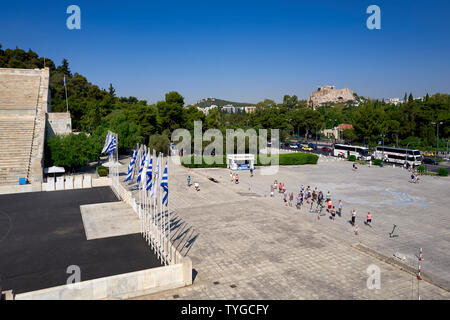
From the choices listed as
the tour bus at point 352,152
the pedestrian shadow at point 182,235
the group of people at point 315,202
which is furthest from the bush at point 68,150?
the tour bus at point 352,152

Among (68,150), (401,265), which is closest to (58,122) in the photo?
(68,150)

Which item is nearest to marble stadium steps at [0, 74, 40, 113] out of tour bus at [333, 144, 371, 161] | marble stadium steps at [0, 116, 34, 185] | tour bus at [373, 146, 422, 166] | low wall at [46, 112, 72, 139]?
low wall at [46, 112, 72, 139]

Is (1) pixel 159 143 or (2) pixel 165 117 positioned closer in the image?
(1) pixel 159 143

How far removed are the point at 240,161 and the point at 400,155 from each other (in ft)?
81.9

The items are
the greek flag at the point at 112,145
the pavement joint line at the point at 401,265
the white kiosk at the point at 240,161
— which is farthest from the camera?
the white kiosk at the point at 240,161

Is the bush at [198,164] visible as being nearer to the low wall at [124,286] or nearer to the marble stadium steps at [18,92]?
the marble stadium steps at [18,92]

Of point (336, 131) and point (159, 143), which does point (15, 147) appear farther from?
point (336, 131)

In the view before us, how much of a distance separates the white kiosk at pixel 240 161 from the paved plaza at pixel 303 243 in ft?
35.1

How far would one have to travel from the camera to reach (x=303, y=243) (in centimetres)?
1595

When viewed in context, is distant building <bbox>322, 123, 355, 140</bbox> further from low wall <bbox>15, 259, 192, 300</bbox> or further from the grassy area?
low wall <bbox>15, 259, 192, 300</bbox>

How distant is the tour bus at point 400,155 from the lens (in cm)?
4609

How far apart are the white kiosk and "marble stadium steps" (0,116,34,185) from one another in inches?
871

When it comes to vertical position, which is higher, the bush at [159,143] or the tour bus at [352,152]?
the bush at [159,143]
